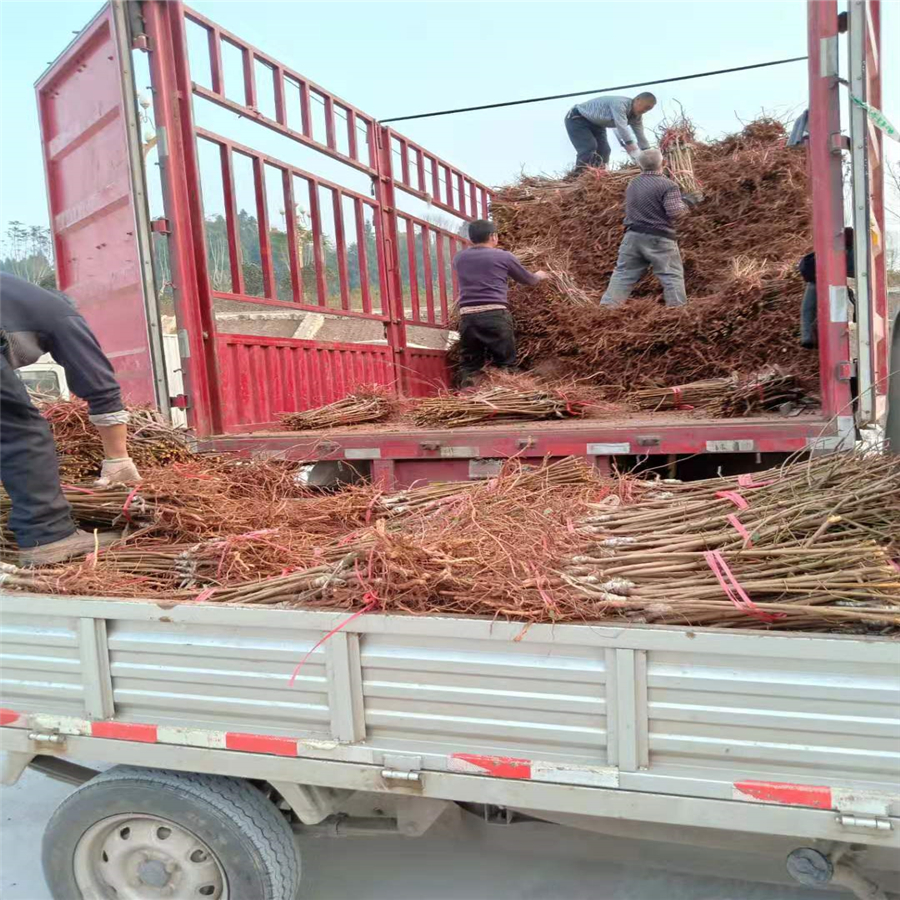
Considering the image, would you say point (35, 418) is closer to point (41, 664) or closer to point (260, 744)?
point (41, 664)

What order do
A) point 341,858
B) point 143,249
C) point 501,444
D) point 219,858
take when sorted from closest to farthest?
point 219,858 → point 341,858 → point 501,444 → point 143,249

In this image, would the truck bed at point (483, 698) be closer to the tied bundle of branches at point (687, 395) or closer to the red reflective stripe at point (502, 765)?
the red reflective stripe at point (502, 765)

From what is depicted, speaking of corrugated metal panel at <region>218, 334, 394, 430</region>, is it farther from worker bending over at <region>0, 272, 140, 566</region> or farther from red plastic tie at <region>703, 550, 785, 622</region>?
red plastic tie at <region>703, 550, 785, 622</region>

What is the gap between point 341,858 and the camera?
304cm

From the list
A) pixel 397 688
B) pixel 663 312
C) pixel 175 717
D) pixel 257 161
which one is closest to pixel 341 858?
pixel 175 717

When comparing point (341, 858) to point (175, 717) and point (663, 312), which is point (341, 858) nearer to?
point (175, 717)

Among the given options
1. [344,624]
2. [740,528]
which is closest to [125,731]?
[344,624]

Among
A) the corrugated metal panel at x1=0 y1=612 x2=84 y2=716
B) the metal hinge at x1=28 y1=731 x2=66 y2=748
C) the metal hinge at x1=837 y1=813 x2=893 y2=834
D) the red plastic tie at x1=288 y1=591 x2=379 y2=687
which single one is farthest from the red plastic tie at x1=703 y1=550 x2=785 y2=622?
the metal hinge at x1=28 y1=731 x2=66 y2=748

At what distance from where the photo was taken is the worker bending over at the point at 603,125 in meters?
7.75

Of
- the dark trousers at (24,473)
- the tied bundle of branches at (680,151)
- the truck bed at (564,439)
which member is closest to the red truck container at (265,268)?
the truck bed at (564,439)

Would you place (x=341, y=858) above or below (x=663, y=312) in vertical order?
below

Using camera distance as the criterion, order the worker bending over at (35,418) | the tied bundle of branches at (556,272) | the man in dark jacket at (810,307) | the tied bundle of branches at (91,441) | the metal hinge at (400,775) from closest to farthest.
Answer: the metal hinge at (400,775), the worker bending over at (35,418), the tied bundle of branches at (91,441), the man in dark jacket at (810,307), the tied bundle of branches at (556,272)

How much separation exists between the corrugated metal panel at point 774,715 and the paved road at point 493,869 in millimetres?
975

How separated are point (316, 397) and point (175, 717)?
3256 millimetres
